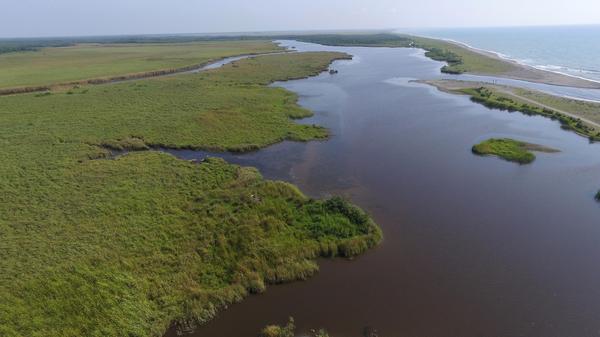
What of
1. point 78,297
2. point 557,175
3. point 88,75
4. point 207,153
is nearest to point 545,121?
point 557,175

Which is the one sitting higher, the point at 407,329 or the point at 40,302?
the point at 40,302

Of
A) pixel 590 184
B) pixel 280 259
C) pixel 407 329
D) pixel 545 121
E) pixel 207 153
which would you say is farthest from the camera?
pixel 545 121

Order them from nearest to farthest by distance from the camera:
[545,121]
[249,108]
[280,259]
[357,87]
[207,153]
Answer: [280,259] < [207,153] < [545,121] < [249,108] < [357,87]

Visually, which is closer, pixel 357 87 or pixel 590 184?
pixel 590 184

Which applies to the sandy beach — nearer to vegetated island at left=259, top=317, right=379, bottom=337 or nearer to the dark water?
the dark water

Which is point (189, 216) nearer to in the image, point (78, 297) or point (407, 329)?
point (78, 297)

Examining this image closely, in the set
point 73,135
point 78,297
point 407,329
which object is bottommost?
point 407,329

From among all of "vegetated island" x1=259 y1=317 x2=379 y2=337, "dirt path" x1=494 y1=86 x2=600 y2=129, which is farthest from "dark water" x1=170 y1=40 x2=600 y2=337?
"dirt path" x1=494 y1=86 x2=600 y2=129
